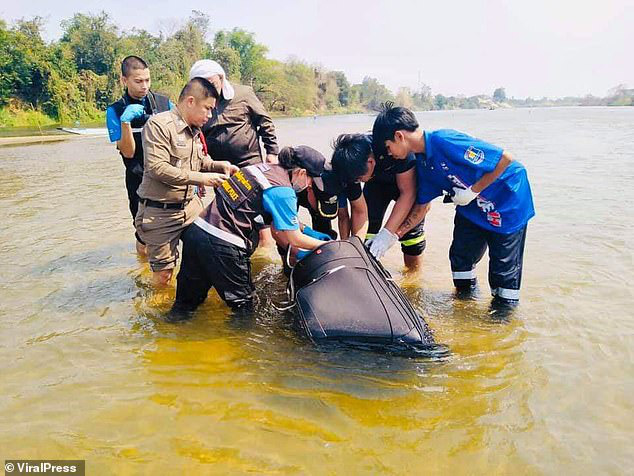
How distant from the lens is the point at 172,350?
10.2 ft

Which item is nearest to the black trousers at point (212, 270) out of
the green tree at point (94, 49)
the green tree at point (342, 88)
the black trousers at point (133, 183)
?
the black trousers at point (133, 183)

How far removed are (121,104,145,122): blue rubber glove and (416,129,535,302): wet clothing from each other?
2415 mm

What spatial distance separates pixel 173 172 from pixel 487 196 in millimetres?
2220

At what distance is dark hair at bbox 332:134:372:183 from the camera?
3131mm

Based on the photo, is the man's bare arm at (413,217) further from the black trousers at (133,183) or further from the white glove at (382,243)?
the black trousers at (133,183)

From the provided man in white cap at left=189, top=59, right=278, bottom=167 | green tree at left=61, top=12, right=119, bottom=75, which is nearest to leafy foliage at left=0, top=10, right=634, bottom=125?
green tree at left=61, top=12, right=119, bottom=75

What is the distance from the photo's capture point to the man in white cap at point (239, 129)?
4473 mm

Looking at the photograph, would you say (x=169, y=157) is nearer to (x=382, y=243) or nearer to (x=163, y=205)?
(x=163, y=205)

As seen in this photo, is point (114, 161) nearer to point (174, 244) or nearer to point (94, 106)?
point (174, 244)

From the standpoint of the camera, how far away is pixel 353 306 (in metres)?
2.67

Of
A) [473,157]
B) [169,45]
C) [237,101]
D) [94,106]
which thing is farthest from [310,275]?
[169,45]

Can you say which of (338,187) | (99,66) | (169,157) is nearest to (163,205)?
(169,157)

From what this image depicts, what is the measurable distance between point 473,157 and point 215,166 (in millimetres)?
2022

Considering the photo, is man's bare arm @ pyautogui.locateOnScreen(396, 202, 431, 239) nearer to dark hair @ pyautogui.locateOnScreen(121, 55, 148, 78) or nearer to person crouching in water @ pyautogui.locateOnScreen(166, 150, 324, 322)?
person crouching in water @ pyautogui.locateOnScreen(166, 150, 324, 322)
